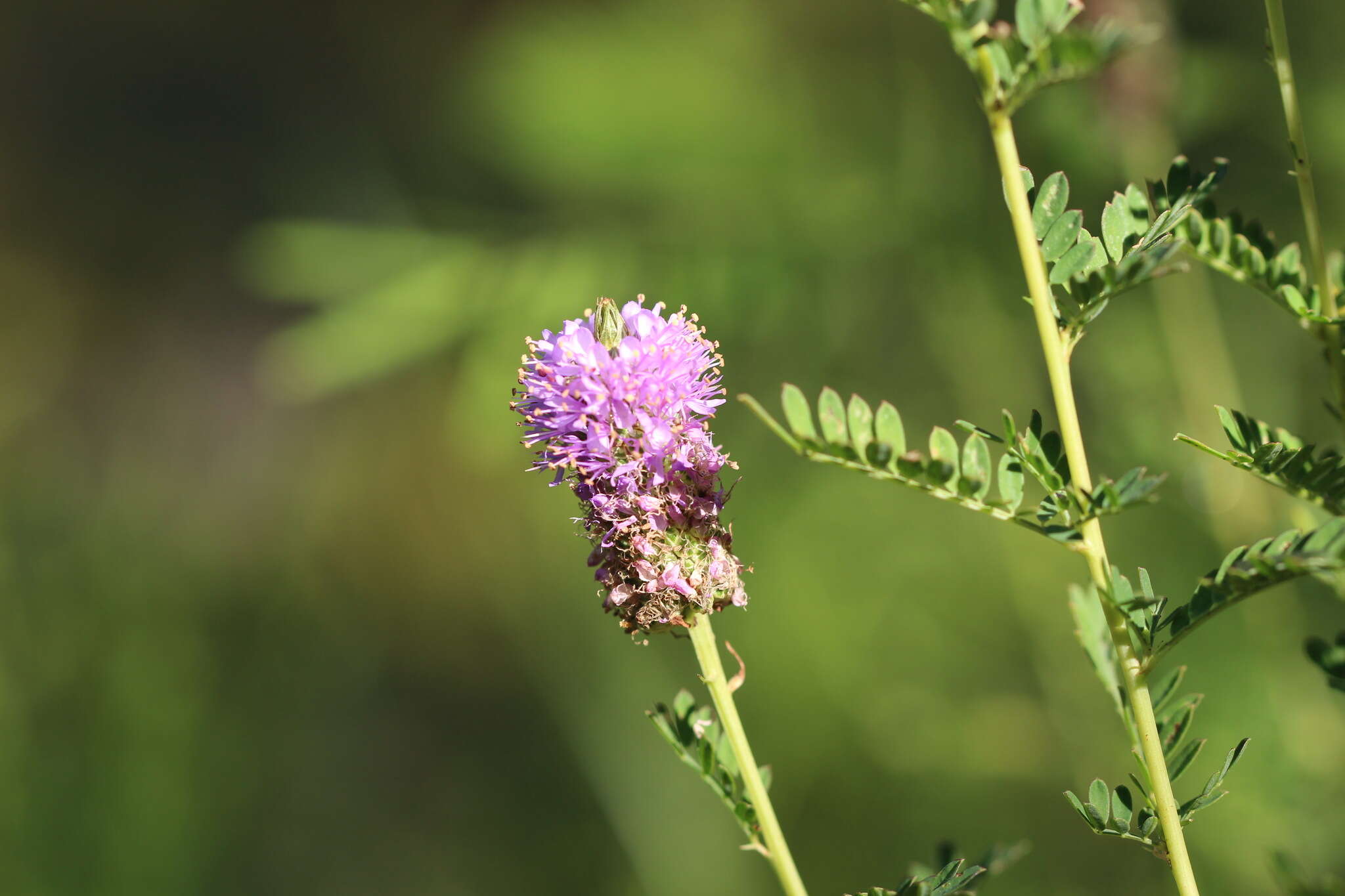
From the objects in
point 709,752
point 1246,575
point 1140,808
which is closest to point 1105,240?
point 1246,575

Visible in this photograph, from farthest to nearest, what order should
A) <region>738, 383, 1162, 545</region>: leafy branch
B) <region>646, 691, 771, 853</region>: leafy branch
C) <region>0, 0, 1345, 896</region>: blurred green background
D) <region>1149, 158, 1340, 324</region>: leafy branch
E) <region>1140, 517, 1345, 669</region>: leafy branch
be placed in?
<region>0, 0, 1345, 896</region>: blurred green background < <region>646, 691, 771, 853</region>: leafy branch < <region>1149, 158, 1340, 324</region>: leafy branch < <region>738, 383, 1162, 545</region>: leafy branch < <region>1140, 517, 1345, 669</region>: leafy branch

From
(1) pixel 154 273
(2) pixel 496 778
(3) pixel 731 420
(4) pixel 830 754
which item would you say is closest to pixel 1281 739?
(4) pixel 830 754

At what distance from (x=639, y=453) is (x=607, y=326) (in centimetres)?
13

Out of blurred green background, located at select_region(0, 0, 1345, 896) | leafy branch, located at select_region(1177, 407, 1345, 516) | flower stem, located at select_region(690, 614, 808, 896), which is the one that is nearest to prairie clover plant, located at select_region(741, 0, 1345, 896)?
leafy branch, located at select_region(1177, 407, 1345, 516)

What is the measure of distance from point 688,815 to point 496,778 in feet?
3.03

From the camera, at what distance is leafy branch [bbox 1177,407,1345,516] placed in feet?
2.55

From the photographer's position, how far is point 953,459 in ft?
2.73

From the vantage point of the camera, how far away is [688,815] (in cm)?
267

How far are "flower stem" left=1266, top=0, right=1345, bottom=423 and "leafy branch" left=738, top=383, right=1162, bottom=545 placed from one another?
0.65ft

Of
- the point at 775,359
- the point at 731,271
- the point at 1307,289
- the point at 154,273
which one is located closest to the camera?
the point at 1307,289

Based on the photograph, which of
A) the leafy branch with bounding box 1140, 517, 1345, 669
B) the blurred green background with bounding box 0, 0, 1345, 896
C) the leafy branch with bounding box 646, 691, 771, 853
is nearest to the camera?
the leafy branch with bounding box 1140, 517, 1345, 669

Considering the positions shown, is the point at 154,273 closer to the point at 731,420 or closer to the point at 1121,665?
the point at 731,420

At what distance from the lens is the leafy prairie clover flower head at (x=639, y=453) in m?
1.07

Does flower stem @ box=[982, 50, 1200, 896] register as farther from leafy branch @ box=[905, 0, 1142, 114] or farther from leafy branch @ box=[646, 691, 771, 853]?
leafy branch @ box=[646, 691, 771, 853]
